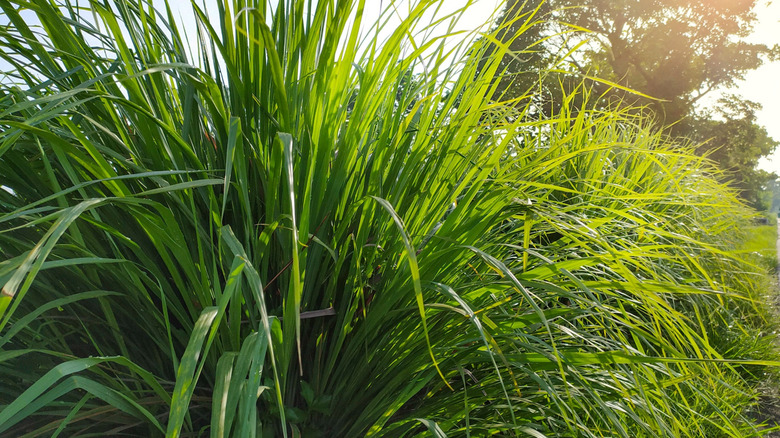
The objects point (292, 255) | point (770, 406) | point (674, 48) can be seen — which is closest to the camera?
point (292, 255)

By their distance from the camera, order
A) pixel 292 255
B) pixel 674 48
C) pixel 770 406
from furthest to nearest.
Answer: pixel 674 48 → pixel 770 406 → pixel 292 255

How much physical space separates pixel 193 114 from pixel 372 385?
2.42ft

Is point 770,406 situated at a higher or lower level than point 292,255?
lower

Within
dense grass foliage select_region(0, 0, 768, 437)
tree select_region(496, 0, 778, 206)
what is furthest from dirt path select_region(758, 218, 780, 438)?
tree select_region(496, 0, 778, 206)

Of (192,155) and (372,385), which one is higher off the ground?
(192,155)

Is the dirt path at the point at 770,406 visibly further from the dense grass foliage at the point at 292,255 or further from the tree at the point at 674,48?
Answer: the tree at the point at 674,48

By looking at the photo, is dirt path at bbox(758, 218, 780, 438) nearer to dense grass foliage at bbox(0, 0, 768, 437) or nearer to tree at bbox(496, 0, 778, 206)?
dense grass foliage at bbox(0, 0, 768, 437)

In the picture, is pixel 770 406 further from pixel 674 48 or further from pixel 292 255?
pixel 674 48

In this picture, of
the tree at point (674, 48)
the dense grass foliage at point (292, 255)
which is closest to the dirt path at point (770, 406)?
the dense grass foliage at point (292, 255)

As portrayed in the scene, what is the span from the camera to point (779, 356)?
3.03 metres

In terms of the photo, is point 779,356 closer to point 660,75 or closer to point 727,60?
point 660,75

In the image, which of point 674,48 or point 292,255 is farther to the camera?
point 674,48

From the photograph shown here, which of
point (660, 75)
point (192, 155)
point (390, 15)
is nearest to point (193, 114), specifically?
point (192, 155)

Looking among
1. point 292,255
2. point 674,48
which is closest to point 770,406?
point 292,255
